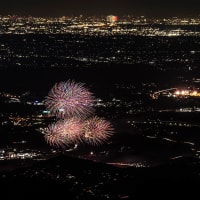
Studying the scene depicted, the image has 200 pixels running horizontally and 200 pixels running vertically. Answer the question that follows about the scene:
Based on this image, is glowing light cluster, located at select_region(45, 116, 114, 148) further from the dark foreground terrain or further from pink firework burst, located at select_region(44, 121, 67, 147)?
the dark foreground terrain

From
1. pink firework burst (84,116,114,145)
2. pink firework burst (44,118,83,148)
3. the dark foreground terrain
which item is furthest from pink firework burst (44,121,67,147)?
the dark foreground terrain

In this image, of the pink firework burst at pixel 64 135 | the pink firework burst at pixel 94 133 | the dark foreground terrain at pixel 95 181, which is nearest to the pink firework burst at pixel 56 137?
the pink firework burst at pixel 64 135

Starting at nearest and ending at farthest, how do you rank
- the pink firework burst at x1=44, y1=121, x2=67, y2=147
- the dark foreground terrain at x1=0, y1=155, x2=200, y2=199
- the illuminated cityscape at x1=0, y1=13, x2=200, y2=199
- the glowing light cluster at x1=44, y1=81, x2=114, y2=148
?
the dark foreground terrain at x1=0, y1=155, x2=200, y2=199, the illuminated cityscape at x1=0, y1=13, x2=200, y2=199, the pink firework burst at x1=44, y1=121, x2=67, y2=147, the glowing light cluster at x1=44, y1=81, x2=114, y2=148

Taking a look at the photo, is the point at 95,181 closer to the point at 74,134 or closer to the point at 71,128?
the point at 71,128

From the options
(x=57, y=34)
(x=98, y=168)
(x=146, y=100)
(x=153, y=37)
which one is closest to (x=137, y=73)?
(x=146, y=100)

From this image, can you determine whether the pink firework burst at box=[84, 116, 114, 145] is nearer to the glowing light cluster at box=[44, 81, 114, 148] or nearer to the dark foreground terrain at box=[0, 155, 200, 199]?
the glowing light cluster at box=[44, 81, 114, 148]

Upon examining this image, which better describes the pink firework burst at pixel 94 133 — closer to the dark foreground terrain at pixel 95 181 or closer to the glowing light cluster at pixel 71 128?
the glowing light cluster at pixel 71 128

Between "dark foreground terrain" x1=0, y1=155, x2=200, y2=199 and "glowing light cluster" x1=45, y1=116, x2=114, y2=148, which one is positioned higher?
"glowing light cluster" x1=45, y1=116, x2=114, y2=148

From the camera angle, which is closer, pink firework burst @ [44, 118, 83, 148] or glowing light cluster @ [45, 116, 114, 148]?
glowing light cluster @ [45, 116, 114, 148]

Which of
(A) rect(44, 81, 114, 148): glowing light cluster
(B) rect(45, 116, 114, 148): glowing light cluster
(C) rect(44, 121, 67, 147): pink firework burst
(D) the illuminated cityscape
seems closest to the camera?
(D) the illuminated cityscape

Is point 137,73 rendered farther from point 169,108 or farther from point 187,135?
point 187,135
